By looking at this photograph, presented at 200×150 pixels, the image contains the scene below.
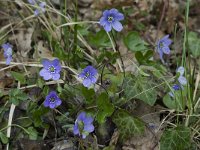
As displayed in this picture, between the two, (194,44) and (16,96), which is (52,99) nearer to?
(16,96)

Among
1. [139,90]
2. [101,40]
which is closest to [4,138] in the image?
[139,90]

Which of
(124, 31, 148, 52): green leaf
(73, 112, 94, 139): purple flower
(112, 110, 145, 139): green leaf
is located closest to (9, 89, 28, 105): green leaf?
(73, 112, 94, 139): purple flower

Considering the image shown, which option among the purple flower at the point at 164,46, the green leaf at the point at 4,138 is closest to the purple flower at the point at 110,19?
the purple flower at the point at 164,46

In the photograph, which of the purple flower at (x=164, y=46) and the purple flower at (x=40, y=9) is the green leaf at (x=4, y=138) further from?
the purple flower at (x=164, y=46)

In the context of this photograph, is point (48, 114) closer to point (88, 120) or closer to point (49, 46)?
point (88, 120)

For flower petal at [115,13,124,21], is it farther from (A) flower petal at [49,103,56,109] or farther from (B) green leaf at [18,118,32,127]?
(B) green leaf at [18,118,32,127]
